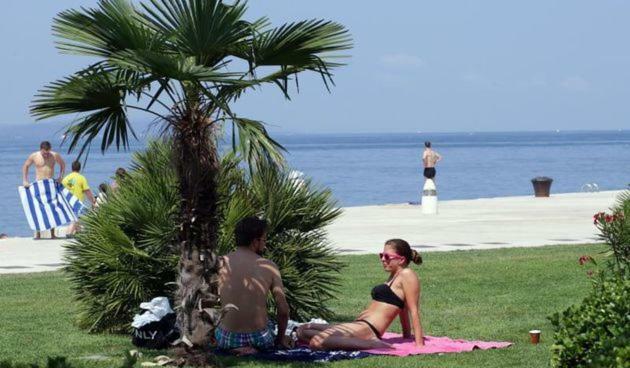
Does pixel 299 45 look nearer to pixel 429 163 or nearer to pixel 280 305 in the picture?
pixel 280 305

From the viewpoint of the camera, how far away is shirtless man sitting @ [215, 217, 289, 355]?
10.2 m

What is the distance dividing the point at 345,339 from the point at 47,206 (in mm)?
13032

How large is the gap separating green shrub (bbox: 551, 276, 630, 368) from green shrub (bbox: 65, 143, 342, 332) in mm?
4380

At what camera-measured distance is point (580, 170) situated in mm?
87125

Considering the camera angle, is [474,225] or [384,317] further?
[474,225]

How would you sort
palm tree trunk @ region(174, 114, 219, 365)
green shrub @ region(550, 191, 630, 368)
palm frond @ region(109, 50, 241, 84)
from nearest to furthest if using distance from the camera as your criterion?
green shrub @ region(550, 191, 630, 368), palm frond @ region(109, 50, 241, 84), palm tree trunk @ region(174, 114, 219, 365)

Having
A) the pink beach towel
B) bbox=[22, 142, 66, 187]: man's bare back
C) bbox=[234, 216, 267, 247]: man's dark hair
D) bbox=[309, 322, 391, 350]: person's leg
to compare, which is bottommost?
the pink beach towel

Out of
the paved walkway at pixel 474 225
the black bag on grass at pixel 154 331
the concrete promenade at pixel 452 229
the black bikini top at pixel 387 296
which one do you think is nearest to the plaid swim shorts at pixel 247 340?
the black bag on grass at pixel 154 331

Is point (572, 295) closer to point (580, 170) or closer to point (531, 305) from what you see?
point (531, 305)

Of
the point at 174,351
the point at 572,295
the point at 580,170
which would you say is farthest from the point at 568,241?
the point at 580,170

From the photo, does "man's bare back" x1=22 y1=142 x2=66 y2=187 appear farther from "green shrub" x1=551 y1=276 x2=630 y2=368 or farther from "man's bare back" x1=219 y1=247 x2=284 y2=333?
"green shrub" x1=551 y1=276 x2=630 y2=368

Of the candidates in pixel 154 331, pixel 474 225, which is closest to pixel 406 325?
pixel 154 331

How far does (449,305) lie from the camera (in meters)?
13.6

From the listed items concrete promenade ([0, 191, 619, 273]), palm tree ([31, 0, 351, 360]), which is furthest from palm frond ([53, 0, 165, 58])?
concrete promenade ([0, 191, 619, 273])
